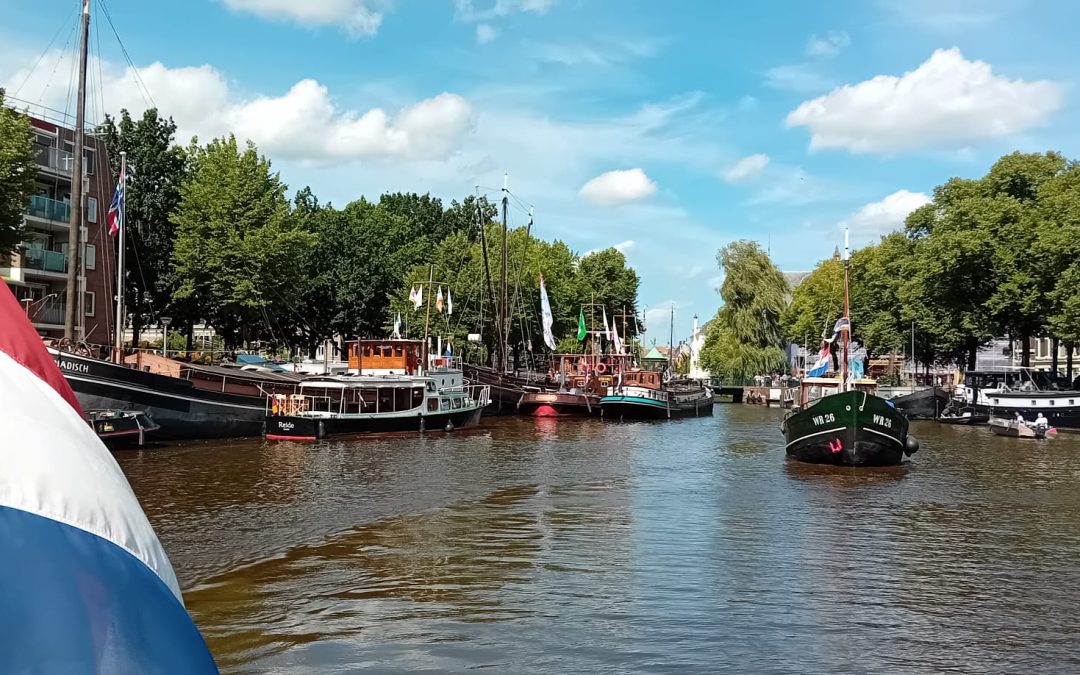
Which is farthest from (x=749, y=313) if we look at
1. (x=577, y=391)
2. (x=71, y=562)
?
(x=71, y=562)

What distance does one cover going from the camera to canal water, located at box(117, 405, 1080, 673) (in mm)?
11750

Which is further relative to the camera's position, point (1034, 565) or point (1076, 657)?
point (1034, 565)

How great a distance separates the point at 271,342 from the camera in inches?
2842

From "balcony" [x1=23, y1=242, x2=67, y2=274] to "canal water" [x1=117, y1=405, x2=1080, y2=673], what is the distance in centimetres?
2571

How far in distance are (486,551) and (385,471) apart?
512 inches

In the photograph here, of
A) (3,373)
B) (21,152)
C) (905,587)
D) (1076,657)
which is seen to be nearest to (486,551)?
(905,587)

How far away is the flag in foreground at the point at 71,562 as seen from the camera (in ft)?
10.9

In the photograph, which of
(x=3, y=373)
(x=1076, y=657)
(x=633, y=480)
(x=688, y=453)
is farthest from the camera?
(x=688, y=453)

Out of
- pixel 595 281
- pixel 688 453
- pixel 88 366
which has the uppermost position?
pixel 595 281

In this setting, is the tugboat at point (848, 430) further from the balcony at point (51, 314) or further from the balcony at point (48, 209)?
the balcony at point (48, 209)

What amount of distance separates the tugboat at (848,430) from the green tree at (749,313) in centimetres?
5836

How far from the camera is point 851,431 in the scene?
32.0 metres

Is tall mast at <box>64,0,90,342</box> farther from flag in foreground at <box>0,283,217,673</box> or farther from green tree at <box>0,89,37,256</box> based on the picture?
flag in foreground at <box>0,283,217,673</box>

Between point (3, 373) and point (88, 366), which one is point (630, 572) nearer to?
point (3, 373)
